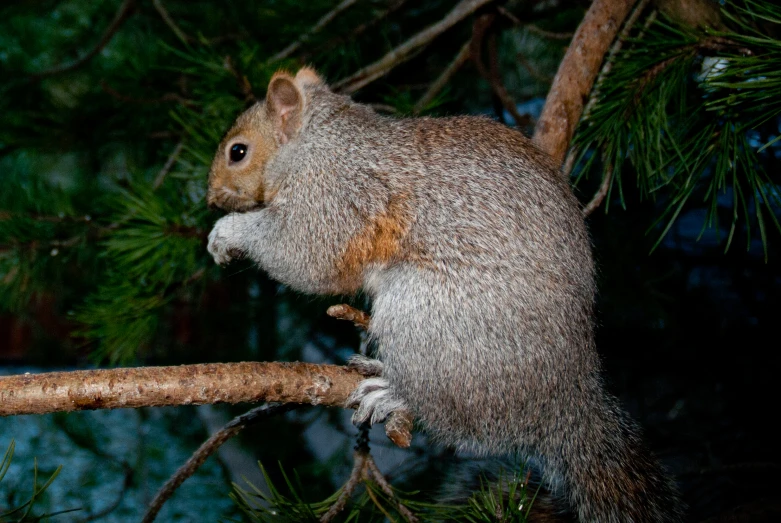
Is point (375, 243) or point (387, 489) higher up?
point (375, 243)

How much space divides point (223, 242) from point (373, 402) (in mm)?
586

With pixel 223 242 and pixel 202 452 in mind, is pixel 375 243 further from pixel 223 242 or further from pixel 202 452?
pixel 202 452

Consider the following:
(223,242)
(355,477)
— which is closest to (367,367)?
(355,477)

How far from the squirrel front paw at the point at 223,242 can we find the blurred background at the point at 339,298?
0.18 ft

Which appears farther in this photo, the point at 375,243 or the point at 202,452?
the point at 375,243

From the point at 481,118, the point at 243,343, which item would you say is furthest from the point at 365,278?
the point at 243,343

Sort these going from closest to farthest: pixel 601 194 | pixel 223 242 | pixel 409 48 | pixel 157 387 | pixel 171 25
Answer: pixel 157 387 < pixel 601 194 < pixel 223 242 < pixel 409 48 < pixel 171 25

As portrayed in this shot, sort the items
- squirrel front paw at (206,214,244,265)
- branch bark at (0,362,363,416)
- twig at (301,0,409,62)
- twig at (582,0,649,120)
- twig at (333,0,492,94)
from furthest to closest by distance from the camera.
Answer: twig at (301,0,409,62), twig at (333,0,492,94), squirrel front paw at (206,214,244,265), twig at (582,0,649,120), branch bark at (0,362,363,416)

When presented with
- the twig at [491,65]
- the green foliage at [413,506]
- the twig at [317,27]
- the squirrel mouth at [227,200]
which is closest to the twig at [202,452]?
the green foliage at [413,506]

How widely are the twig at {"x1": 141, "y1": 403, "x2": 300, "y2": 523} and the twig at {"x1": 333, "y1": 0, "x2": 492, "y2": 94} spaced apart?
0.93 m

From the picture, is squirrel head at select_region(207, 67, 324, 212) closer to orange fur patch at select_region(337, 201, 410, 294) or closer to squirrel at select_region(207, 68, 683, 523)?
squirrel at select_region(207, 68, 683, 523)

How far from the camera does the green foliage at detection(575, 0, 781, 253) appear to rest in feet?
3.90

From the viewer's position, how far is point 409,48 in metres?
1.79

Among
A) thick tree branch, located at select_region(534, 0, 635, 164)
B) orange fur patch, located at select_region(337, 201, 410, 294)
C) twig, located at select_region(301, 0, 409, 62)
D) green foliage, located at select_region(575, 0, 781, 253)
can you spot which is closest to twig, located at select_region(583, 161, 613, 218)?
green foliage, located at select_region(575, 0, 781, 253)
